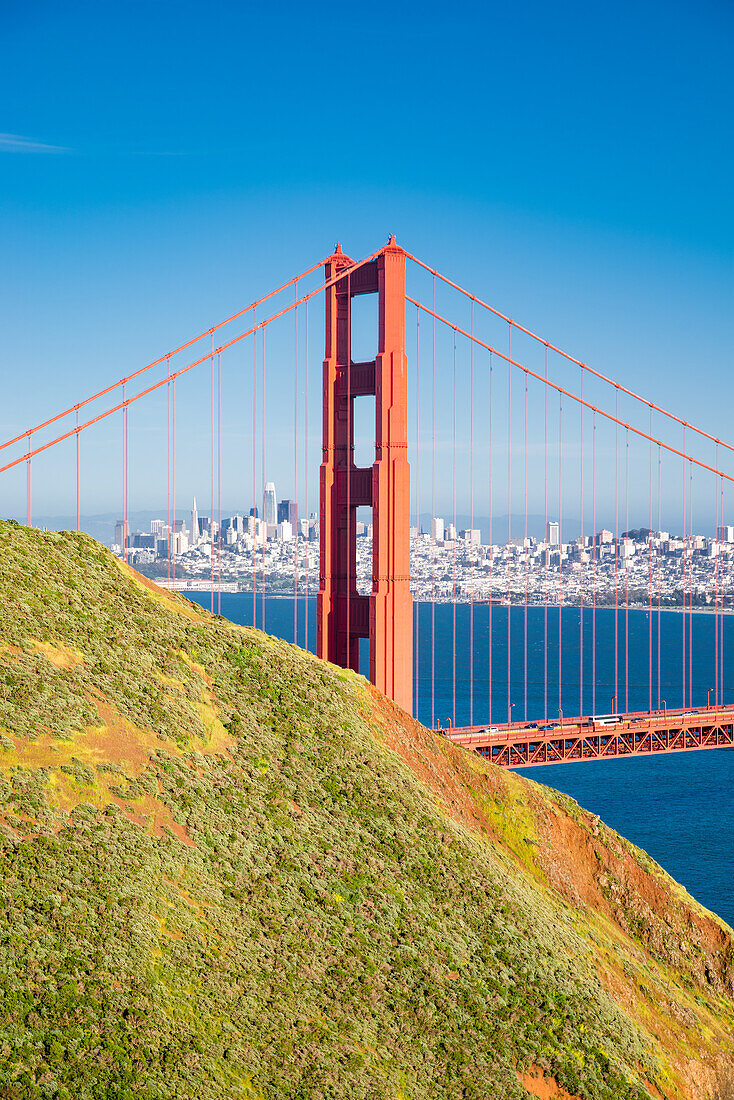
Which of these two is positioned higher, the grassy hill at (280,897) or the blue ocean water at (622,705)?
the grassy hill at (280,897)

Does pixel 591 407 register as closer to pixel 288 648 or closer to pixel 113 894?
pixel 288 648

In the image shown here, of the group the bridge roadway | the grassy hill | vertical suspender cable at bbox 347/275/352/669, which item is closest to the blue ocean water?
the bridge roadway

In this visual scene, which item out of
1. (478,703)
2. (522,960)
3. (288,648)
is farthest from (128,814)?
(478,703)

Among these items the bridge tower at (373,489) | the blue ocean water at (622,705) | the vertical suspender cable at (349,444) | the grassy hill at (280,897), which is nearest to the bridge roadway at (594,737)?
the bridge tower at (373,489)

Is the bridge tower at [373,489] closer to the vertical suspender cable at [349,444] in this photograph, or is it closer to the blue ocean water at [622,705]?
the vertical suspender cable at [349,444]

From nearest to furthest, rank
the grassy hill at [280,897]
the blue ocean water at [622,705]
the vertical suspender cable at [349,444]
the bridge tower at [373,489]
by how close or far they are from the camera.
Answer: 1. the grassy hill at [280,897]
2. the bridge tower at [373,489]
3. the vertical suspender cable at [349,444]
4. the blue ocean water at [622,705]

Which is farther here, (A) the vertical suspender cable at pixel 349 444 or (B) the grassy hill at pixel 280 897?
(A) the vertical suspender cable at pixel 349 444
